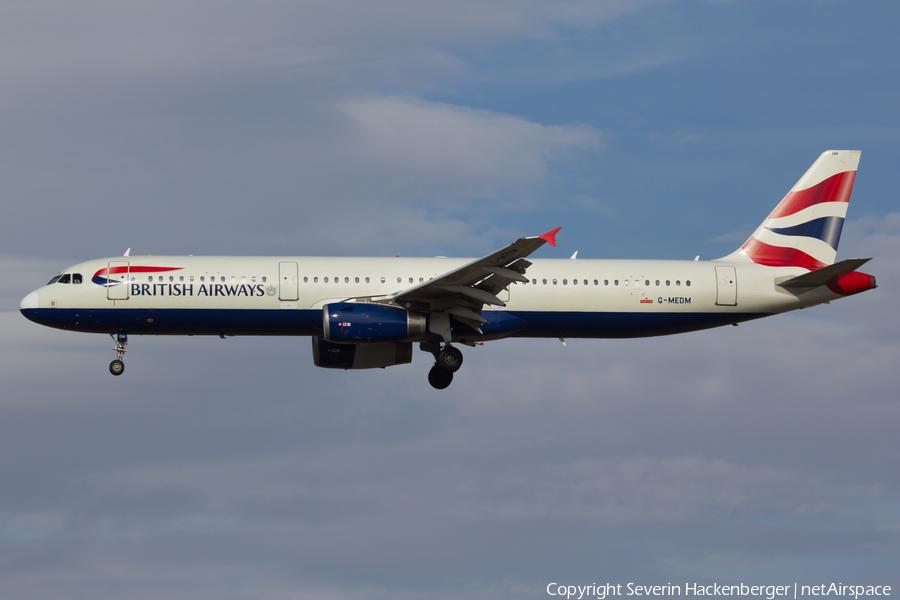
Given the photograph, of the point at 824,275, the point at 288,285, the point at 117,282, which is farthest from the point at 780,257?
the point at 117,282

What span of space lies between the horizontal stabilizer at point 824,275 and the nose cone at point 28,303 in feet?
84.7

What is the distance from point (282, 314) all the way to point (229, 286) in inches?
77.9

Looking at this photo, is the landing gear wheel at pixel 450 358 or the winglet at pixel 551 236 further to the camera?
the landing gear wheel at pixel 450 358

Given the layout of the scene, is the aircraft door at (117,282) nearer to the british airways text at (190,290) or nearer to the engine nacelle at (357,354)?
the british airways text at (190,290)

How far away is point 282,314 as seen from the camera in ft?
110

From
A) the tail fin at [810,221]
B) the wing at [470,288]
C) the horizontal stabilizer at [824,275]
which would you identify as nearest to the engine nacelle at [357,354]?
the wing at [470,288]

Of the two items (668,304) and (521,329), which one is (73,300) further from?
(668,304)

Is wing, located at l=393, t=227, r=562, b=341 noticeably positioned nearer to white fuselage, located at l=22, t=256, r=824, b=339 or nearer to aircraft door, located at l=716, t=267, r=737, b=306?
white fuselage, located at l=22, t=256, r=824, b=339

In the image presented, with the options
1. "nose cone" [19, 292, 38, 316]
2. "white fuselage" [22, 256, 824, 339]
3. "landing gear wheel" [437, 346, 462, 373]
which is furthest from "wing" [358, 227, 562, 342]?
"nose cone" [19, 292, 38, 316]

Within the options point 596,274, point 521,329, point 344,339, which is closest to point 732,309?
point 596,274

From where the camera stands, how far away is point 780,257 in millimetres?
37562

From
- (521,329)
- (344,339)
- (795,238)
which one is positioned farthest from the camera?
(795,238)

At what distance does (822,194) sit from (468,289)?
15.5 metres

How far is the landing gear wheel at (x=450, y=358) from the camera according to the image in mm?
34969
